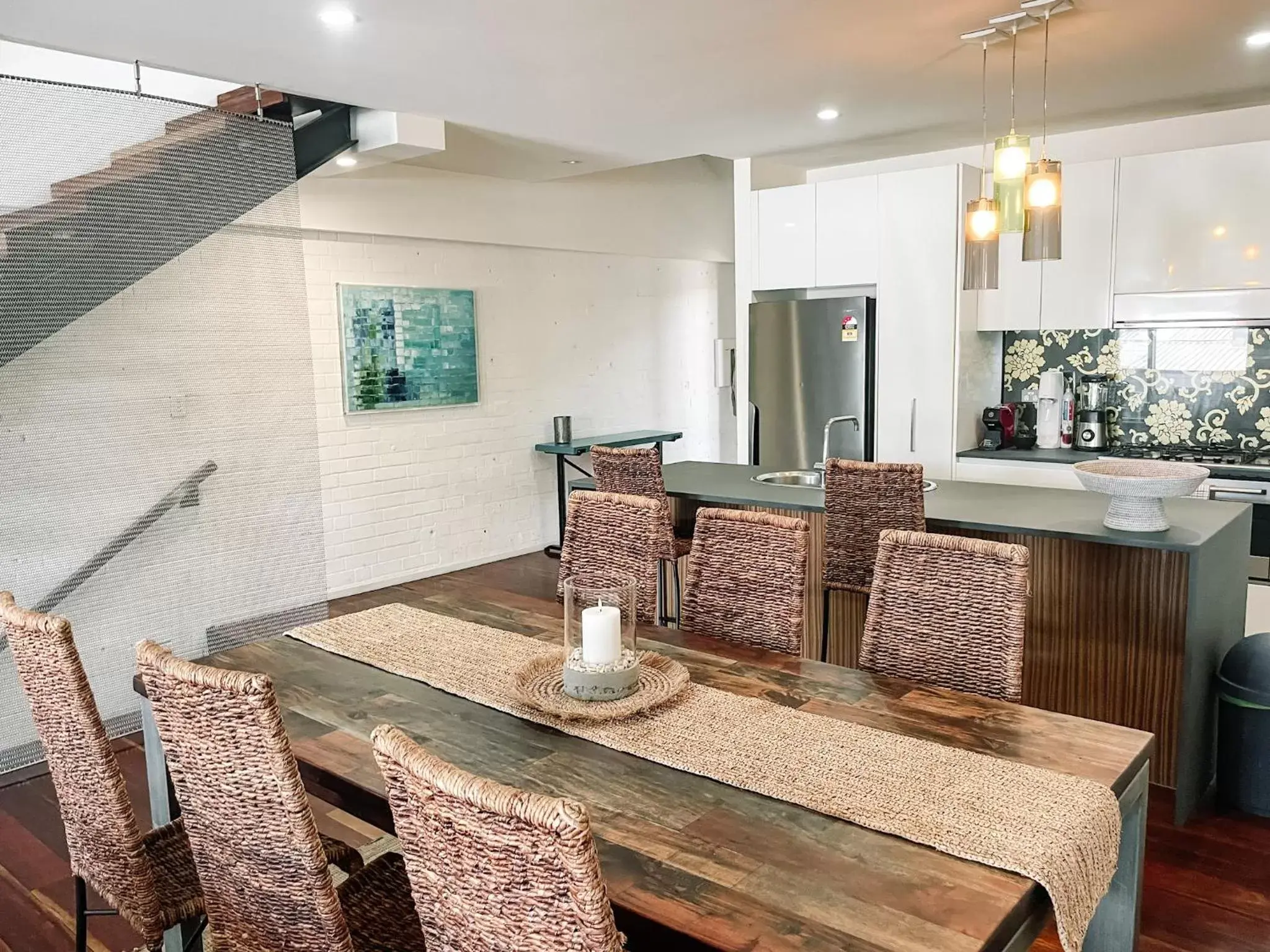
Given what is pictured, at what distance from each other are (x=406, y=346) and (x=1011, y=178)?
389 centimetres

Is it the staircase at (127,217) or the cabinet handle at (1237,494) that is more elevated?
the staircase at (127,217)

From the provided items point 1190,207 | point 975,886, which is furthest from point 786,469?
point 975,886

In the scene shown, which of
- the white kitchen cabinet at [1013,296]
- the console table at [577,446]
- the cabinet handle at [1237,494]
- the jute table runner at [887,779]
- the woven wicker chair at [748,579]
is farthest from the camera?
the console table at [577,446]

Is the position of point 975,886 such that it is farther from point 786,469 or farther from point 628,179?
point 628,179

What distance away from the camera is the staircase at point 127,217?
8.73 feet

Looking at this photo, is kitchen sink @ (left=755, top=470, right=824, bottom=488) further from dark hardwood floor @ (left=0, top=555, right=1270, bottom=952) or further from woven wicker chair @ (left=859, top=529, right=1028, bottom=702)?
woven wicker chair @ (left=859, top=529, right=1028, bottom=702)

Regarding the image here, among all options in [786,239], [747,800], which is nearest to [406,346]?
[786,239]

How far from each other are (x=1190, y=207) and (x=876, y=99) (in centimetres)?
154

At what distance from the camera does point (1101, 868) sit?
55.6 inches

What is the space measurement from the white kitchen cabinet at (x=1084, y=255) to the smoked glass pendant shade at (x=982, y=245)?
1.72 m

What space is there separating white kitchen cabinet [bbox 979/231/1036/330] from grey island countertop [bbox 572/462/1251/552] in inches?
56.0

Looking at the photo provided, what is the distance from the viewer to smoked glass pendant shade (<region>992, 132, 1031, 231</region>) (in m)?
2.87

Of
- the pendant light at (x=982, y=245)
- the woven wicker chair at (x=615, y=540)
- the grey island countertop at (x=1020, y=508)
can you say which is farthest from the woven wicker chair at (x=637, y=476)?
the pendant light at (x=982, y=245)

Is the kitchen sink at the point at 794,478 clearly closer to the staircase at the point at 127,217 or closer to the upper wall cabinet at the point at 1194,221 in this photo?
the upper wall cabinet at the point at 1194,221
